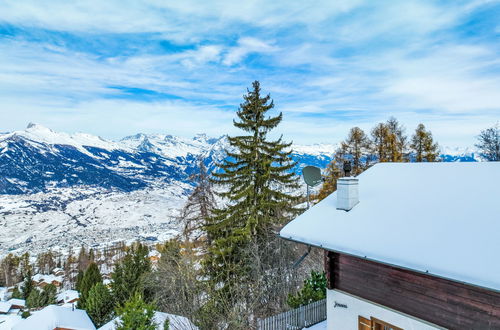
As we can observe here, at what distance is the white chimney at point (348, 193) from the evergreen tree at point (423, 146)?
21.7 m

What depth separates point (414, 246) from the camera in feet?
19.9

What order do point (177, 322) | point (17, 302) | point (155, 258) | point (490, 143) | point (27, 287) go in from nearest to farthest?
point (177, 322)
point (490, 143)
point (17, 302)
point (27, 287)
point (155, 258)

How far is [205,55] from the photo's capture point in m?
24.7

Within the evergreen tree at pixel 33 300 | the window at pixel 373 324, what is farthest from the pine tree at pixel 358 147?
the evergreen tree at pixel 33 300

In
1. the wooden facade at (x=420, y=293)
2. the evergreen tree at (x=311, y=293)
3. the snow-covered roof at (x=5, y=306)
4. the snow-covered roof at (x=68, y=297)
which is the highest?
the wooden facade at (x=420, y=293)

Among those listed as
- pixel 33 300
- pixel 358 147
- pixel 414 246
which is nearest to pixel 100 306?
pixel 358 147

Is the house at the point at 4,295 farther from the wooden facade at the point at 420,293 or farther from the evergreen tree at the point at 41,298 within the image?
the wooden facade at the point at 420,293

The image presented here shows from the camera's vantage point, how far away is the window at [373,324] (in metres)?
6.95

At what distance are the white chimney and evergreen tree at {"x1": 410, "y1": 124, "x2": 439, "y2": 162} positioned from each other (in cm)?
2172

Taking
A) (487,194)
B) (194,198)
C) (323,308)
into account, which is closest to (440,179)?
(487,194)

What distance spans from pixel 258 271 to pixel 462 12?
49.6ft

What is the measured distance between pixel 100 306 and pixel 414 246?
3232cm

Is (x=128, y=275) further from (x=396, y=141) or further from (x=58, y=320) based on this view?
(x=396, y=141)

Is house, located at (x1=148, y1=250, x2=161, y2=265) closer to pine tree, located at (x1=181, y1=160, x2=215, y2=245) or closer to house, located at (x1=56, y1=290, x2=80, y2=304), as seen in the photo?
pine tree, located at (x1=181, y1=160, x2=215, y2=245)
